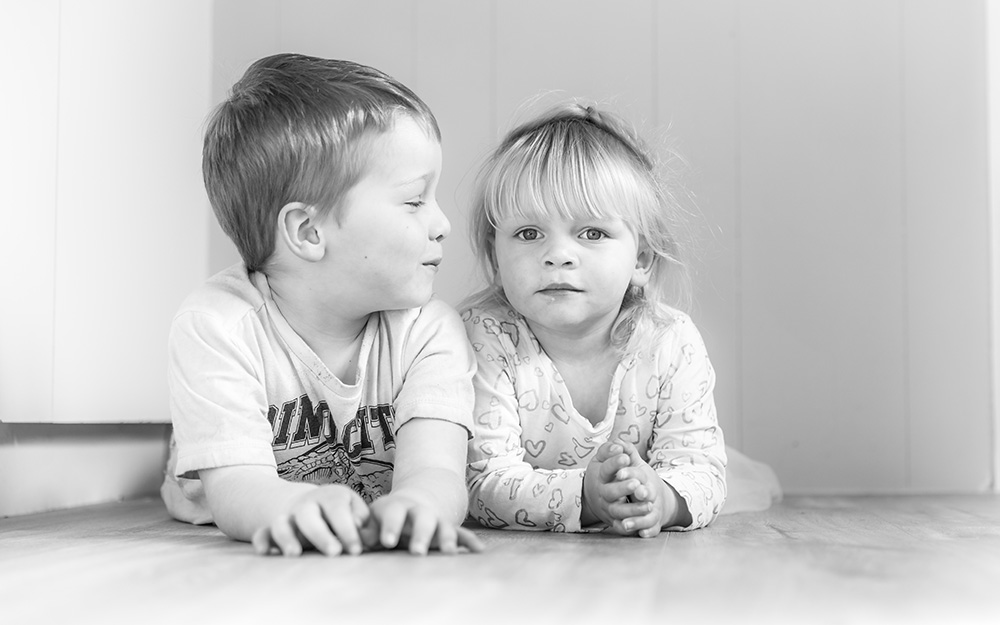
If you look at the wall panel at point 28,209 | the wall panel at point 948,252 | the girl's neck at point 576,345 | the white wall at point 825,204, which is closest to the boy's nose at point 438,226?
the girl's neck at point 576,345

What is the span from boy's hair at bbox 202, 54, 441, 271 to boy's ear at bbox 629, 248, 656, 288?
0.32 m

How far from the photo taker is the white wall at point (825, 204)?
1832 mm

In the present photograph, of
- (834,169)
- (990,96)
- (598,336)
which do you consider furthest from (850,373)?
(598,336)

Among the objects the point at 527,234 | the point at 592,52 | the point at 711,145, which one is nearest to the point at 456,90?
the point at 592,52

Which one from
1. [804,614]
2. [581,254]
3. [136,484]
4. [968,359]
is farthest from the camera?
[968,359]

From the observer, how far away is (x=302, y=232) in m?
1.12

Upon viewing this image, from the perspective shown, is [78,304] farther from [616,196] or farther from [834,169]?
[834,169]

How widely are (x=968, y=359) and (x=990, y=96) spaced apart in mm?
453

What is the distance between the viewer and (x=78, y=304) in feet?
4.75

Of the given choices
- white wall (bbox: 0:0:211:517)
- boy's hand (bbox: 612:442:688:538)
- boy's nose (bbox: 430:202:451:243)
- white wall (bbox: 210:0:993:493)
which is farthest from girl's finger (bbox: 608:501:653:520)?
white wall (bbox: 210:0:993:493)

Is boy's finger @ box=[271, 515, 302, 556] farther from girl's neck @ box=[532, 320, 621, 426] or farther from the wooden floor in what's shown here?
girl's neck @ box=[532, 320, 621, 426]

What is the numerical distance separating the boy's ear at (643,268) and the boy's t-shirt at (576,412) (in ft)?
0.20

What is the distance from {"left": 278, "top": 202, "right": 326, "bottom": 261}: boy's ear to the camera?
1.11m

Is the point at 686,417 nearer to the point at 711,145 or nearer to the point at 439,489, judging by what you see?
the point at 439,489
